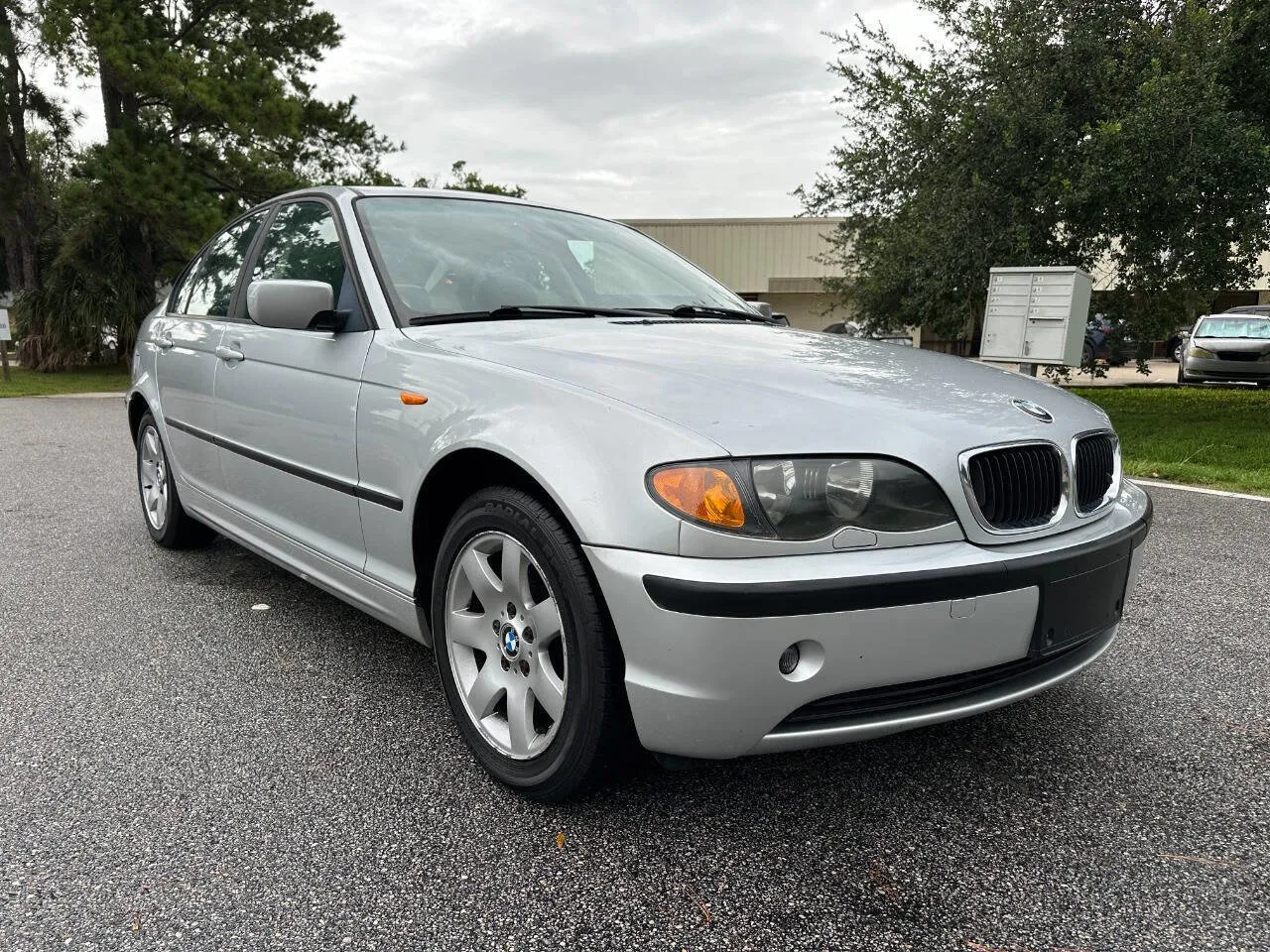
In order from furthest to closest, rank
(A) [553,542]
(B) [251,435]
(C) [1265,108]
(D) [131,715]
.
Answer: (C) [1265,108] < (B) [251,435] < (D) [131,715] < (A) [553,542]

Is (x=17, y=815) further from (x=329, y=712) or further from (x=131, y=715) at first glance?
(x=329, y=712)

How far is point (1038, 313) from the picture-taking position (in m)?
8.70

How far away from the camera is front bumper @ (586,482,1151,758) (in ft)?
6.07

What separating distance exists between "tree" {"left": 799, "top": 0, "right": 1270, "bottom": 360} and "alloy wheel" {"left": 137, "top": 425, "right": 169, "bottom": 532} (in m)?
8.52

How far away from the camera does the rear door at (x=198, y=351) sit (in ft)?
12.4

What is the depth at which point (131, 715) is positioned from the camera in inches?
110

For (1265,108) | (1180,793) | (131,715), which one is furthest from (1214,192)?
(131,715)

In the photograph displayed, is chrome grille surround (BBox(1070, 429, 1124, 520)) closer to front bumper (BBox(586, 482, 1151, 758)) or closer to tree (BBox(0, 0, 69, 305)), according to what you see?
front bumper (BBox(586, 482, 1151, 758))

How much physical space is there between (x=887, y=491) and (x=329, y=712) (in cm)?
181

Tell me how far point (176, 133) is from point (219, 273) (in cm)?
1677

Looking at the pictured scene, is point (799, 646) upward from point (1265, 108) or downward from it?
downward

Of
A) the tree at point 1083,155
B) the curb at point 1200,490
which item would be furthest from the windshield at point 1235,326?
the curb at point 1200,490

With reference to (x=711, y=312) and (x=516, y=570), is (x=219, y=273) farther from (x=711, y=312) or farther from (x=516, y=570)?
(x=516, y=570)

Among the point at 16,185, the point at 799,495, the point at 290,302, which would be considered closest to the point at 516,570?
the point at 799,495
